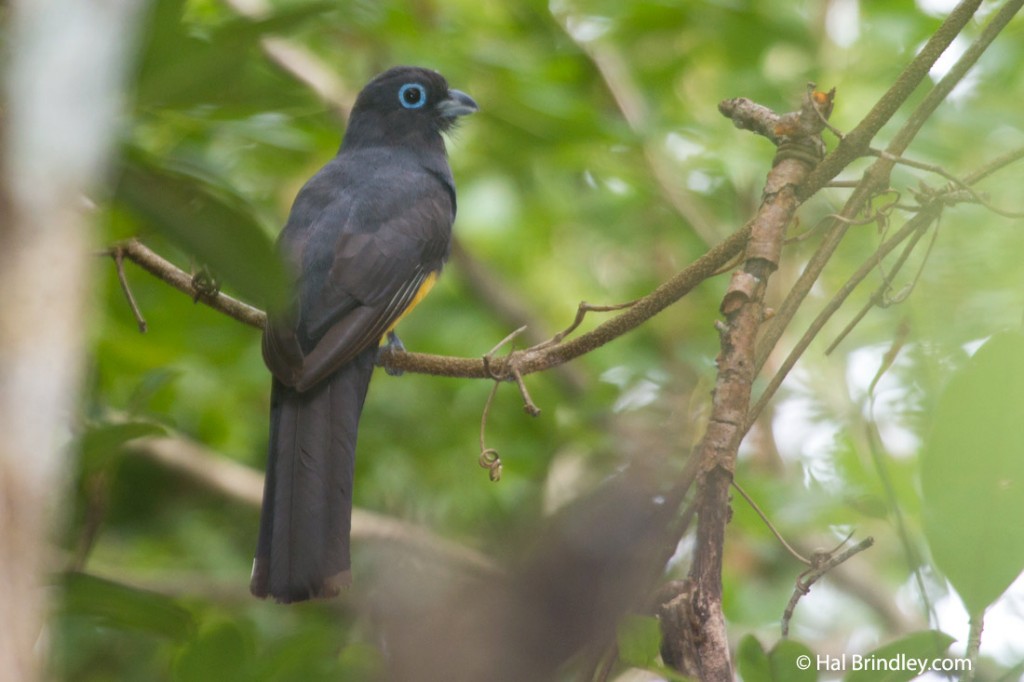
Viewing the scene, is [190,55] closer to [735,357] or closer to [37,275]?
[37,275]

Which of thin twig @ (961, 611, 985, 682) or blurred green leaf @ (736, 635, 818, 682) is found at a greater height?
thin twig @ (961, 611, 985, 682)

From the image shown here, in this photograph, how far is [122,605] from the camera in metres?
2.28

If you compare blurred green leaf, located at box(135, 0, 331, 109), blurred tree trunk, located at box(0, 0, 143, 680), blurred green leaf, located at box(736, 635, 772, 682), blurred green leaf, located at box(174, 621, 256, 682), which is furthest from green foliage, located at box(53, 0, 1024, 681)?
blurred tree trunk, located at box(0, 0, 143, 680)

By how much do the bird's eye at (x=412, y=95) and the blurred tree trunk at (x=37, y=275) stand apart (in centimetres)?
354

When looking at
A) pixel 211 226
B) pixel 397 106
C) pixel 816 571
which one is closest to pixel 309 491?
pixel 816 571

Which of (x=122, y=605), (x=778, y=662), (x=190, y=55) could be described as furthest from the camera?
(x=122, y=605)

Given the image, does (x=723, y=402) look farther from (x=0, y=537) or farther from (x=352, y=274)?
(x=352, y=274)

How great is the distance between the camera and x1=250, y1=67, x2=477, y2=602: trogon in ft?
7.75

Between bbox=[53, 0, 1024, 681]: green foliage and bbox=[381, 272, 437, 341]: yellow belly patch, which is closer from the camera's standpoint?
Result: bbox=[53, 0, 1024, 681]: green foliage

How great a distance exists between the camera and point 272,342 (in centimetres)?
256

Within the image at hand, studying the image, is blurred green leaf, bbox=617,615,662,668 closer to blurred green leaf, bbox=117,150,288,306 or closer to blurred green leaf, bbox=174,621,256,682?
blurred green leaf, bbox=117,150,288,306

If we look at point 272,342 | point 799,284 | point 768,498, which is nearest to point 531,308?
point 768,498

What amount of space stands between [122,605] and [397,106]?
244 cm

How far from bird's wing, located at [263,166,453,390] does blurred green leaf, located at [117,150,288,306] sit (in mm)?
1365
